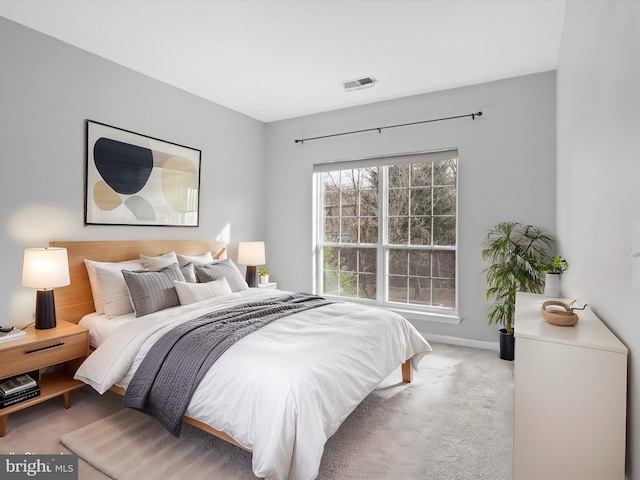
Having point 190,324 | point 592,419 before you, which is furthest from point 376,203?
point 592,419

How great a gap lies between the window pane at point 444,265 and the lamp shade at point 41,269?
11.9 ft

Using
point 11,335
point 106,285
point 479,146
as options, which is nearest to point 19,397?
point 11,335

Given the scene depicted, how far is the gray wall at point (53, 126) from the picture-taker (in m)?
2.74

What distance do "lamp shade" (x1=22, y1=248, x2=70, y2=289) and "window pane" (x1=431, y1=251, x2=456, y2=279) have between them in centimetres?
362

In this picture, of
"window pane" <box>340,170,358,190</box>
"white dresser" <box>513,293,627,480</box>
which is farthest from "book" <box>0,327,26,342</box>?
"window pane" <box>340,170,358,190</box>

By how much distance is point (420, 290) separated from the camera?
4387mm

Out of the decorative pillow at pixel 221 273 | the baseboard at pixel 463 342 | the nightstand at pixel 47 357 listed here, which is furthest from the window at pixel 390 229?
the nightstand at pixel 47 357

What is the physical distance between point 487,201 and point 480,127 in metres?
0.80

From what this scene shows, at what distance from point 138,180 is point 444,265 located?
3392 millimetres

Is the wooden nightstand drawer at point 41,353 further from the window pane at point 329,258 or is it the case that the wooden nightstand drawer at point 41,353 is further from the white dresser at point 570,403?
the window pane at point 329,258

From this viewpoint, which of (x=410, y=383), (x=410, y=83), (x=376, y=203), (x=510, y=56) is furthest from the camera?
(x=376, y=203)

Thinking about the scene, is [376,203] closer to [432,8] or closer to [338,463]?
[432,8]

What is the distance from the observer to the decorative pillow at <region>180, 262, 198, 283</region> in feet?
11.4

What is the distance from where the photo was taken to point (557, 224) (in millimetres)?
3512
